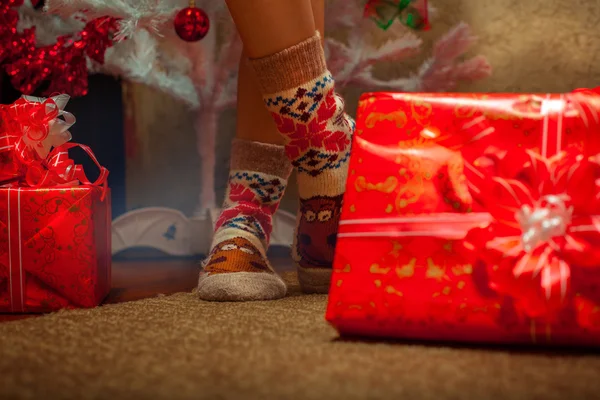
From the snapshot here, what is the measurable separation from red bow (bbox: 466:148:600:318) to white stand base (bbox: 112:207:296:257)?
3.04ft

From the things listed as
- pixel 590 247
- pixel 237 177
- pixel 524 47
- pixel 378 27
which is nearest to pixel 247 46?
pixel 237 177

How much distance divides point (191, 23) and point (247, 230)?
0.49 metres

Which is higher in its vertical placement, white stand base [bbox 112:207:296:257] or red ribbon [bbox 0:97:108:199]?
red ribbon [bbox 0:97:108:199]

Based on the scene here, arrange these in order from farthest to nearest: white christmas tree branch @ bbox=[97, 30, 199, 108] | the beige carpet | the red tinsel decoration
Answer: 1. white christmas tree branch @ bbox=[97, 30, 199, 108]
2. the red tinsel decoration
3. the beige carpet

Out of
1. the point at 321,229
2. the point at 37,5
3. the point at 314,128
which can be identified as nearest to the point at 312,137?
the point at 314,128

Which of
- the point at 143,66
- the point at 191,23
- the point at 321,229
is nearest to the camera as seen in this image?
the point at 321,229

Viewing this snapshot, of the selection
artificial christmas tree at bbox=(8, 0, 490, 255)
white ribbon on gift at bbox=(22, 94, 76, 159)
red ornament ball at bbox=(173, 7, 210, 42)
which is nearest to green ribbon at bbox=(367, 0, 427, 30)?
artificial christmas tree at bbox=(8, 0, 490, 255)

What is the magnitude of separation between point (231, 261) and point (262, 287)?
66mm

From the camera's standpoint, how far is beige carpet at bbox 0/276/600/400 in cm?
42

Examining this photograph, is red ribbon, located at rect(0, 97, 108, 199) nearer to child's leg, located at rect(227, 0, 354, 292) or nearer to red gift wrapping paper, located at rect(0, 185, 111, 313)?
red gift wrapping paper, located at rect(0, 185, 111, 313)

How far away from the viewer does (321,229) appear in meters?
0.90

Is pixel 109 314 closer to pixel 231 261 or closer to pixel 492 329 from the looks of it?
pixel 231 261

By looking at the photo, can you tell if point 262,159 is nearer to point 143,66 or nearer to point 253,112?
point 253,112

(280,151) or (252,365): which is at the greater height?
→ (280,151)
